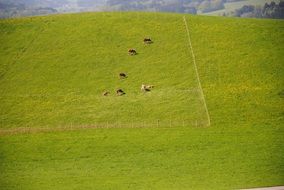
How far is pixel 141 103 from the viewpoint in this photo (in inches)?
2724

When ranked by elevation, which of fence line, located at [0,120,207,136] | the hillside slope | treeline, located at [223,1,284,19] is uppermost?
fence line, located at [0,120,207,136]

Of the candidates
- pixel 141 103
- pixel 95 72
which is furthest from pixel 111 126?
pixel 95 72

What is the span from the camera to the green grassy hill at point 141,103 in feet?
157

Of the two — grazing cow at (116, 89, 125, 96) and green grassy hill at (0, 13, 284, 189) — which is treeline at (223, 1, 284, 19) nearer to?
green grassy hill at (0, 13, 284, 189)

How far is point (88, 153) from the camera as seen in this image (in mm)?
53844

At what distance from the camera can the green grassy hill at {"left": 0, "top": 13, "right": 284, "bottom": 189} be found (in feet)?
157

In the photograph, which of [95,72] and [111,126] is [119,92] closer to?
[95,72]

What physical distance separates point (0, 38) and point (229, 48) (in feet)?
146

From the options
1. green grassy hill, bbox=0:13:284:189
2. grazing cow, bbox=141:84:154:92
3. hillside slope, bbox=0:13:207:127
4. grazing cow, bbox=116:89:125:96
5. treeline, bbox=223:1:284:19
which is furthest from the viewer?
treeline, bbox=223:1:284:19

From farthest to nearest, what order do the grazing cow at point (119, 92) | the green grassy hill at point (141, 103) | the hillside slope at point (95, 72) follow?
the grazing cow at point (119, 92)
the hillside slope at point (95, 72)
the green grassy hill at point (141, 103)

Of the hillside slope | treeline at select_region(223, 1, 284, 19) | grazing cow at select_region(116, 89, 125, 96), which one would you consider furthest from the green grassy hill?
treeline at select_region(223, 1, 284, 19)

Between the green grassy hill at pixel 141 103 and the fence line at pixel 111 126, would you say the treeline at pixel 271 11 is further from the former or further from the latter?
the fence line at pixel 111 126

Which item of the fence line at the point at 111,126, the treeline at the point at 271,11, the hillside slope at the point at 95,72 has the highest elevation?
the fence line at the point at 111,126

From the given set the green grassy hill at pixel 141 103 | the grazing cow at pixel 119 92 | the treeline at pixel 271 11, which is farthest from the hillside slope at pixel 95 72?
the treeline at pixel 271 11
